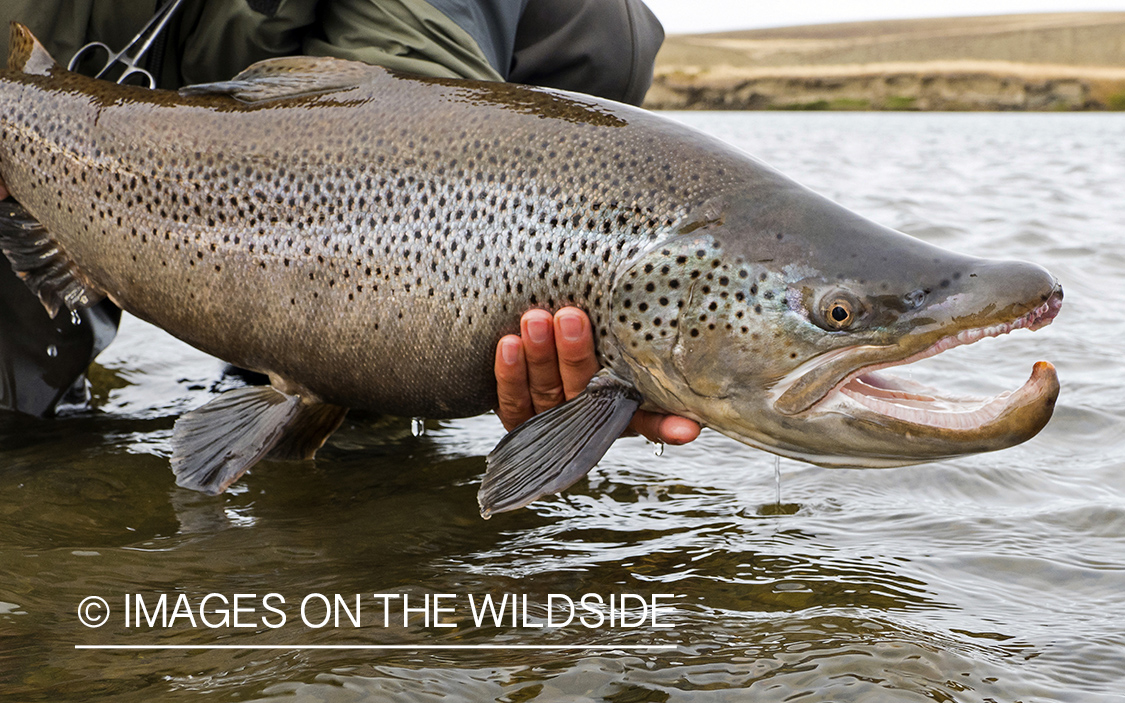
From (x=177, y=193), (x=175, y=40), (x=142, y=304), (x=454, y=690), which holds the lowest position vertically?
(x=454, y=690)

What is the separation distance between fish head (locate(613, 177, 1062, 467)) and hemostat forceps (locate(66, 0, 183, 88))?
175 cm

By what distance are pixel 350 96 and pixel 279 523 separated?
1188 millimetres

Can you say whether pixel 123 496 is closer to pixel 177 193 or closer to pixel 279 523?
pixel 279 523

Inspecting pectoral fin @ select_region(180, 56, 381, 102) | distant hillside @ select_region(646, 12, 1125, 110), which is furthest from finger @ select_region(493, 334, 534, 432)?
distant hillside @ select_region(646, 12, 1125, 110)

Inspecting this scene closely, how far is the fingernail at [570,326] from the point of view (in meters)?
2.57

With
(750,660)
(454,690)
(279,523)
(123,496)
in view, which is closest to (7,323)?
(123,496)

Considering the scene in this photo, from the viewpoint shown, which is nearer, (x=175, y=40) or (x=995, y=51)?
(x=175, y=40)

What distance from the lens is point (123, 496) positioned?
10.3 feet

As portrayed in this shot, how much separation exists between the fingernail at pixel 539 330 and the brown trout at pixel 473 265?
7 centimetres

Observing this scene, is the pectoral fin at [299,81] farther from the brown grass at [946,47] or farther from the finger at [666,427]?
the brown grass at [946,47]

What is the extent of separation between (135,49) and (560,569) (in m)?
2.25

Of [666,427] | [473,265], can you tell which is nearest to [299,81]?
[473,265]

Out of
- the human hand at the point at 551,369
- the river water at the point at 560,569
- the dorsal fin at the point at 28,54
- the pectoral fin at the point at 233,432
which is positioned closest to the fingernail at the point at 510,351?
the human hand at the point at 551,369

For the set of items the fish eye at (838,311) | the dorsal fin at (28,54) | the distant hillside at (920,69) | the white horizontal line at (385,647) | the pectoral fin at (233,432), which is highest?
the distant hillside at (920,69)
